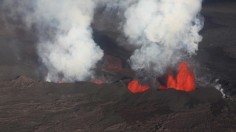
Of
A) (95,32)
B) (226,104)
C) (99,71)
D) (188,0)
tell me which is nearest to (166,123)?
(226,104)

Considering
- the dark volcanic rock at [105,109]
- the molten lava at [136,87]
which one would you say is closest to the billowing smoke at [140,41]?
the molten lava at [136,87]

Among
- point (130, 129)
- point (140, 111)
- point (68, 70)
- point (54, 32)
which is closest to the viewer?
point (130, 129)

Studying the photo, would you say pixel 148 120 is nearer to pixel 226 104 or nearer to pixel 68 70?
pixel 226 104

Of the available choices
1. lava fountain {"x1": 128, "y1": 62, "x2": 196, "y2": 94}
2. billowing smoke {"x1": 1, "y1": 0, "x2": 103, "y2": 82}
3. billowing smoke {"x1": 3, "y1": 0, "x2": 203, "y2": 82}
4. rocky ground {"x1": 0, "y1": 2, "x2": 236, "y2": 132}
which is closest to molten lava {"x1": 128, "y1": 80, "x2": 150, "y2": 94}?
lava fountain {"x1": 128, "y1": 62, "x2": 196, "y2": 94}

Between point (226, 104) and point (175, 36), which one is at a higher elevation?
point (175, 36)

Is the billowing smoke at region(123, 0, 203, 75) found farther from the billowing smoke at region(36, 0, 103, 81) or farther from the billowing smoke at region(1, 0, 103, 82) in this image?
the billowing smoke at region(1, 0, 103, 82)

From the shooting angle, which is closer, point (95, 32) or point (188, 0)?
point (188, 0)

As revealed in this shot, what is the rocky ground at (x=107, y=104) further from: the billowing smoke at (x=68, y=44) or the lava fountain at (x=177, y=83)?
the billowing smoke at (x=68, y=44)
